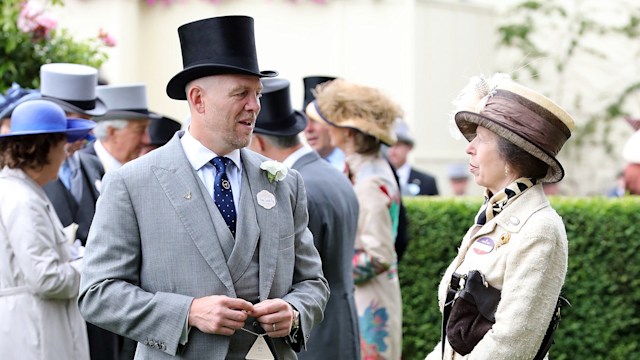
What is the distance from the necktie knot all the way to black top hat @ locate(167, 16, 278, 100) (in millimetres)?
324

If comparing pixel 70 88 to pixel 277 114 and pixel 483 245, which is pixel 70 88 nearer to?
pixel 277 114

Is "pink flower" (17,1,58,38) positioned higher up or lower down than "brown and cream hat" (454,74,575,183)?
lower down

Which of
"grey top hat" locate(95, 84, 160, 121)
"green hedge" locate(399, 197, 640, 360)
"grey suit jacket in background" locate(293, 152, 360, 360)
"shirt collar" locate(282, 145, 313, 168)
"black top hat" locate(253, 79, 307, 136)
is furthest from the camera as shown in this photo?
"green hedge" locate(399, 197, 640, 360)

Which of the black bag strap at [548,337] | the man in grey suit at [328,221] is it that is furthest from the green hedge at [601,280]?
the black bag strap at [548,337]

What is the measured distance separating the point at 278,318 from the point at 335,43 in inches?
530

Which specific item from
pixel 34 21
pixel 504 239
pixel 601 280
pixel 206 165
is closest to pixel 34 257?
pixel 206 165

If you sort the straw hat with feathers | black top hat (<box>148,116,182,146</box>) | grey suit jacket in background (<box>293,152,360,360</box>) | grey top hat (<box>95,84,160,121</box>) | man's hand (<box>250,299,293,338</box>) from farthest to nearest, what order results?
black top hat (<box>148,116,182,146</box>) < grey top hat (<box>95,84,160,121</box>) < the straw hat with feathers < grey suit jacket in background (<box>293,152,360,360</box>) < man's hand (<box>250,299,293,338</box>)

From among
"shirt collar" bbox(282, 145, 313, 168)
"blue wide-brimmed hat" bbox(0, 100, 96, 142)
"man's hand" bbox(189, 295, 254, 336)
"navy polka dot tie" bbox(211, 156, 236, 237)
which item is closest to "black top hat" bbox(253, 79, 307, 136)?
"shirt collar" bbox(282, 145, 313, 168)

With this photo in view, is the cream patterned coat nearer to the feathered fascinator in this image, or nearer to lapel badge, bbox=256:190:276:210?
the feathered fascinator

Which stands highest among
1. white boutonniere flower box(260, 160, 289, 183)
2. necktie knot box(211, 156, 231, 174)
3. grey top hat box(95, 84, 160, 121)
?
necktie knot box(211, 156, 231, 174)

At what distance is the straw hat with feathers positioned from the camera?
6906 millimetres

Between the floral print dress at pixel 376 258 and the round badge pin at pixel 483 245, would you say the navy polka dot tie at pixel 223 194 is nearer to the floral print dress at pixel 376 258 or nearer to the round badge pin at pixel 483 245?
the round badge pin at pixel 483 245

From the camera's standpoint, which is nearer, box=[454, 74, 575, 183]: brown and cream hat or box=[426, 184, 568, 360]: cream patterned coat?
box=[426, 184, 568, 360]: cream patterned coat

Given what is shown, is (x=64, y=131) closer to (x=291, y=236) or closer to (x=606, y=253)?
(x=291, y=236)
